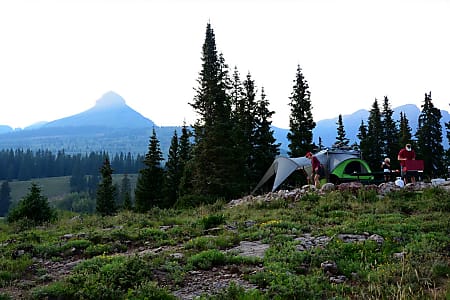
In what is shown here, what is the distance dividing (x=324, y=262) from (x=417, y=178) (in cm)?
1463

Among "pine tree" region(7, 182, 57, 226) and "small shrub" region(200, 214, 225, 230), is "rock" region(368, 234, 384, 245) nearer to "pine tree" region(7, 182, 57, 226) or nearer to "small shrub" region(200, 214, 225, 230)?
"small shrub" region(200, 214, 225, 230)

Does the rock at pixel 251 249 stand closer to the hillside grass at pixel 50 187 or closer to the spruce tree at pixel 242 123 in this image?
the spruce tree at pixel 242 123

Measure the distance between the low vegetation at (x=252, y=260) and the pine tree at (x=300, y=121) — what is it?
26448 millimetres

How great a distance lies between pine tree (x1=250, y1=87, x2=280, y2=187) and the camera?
35500 millimetres

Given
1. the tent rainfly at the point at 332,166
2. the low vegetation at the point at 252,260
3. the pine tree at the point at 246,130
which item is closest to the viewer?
the low vegetation at the point at 252,260

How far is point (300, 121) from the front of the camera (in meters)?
39.6

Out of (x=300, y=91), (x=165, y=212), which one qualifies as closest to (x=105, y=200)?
(x=300, y=91)

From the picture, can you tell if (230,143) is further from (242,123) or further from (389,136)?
(389,136)

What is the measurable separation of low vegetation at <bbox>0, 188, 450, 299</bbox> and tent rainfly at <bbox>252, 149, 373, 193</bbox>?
36.6 ft

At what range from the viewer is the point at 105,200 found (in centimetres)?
4253

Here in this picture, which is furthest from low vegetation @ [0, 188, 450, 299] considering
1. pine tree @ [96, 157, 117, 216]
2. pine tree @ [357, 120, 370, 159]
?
pine tree @ [357, 120, 370, 159]

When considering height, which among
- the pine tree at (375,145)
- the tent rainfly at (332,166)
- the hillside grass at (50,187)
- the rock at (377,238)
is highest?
the pine tree at (375,145)

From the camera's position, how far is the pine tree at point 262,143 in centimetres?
3550

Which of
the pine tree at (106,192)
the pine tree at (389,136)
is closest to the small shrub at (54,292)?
the pine tree at (106,192)
